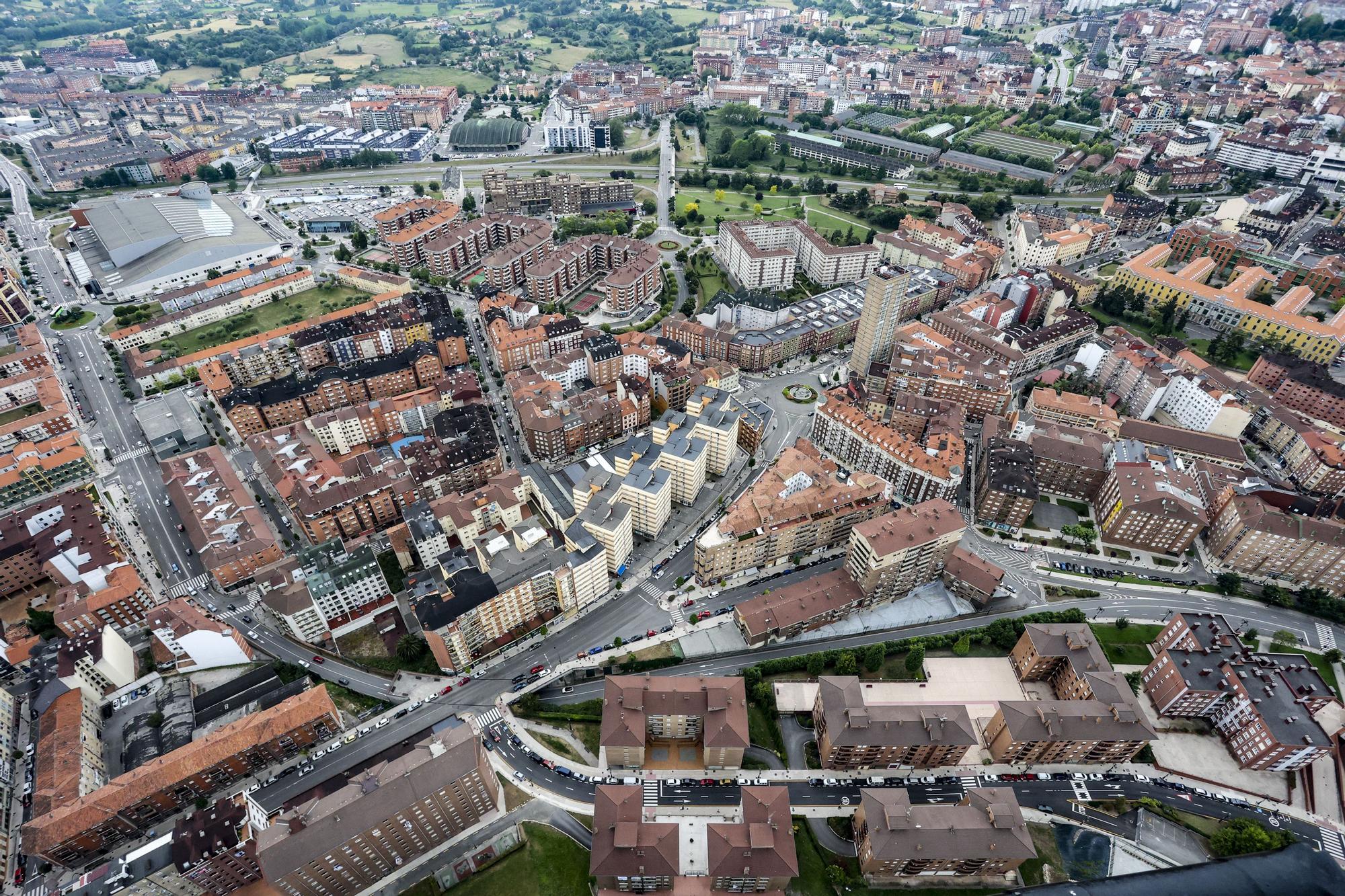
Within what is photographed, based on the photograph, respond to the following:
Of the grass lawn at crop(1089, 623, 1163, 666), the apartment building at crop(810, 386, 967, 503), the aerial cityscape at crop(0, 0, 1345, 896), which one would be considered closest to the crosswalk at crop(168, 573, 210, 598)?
the aerial cityscape at crop(0, 0, 1345, 896)

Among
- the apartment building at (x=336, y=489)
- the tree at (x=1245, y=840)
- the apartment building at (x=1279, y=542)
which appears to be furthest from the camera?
the apartment building at (x=336, y=489)

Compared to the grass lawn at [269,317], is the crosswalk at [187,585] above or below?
below

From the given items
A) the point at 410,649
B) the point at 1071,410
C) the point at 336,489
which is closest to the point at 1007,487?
the point at 1071,410

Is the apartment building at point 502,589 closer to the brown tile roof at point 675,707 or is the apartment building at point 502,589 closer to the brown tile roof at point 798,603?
the brown tile roof at point 675,707

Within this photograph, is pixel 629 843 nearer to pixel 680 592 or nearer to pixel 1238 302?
pixel 680 592

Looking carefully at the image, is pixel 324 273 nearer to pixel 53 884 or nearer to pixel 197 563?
pixel 197 563

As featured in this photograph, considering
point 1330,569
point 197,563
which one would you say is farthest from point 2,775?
point 1330,569

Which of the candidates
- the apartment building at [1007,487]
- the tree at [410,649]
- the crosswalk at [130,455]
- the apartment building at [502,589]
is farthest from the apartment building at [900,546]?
the crosswalk at [130,455]
